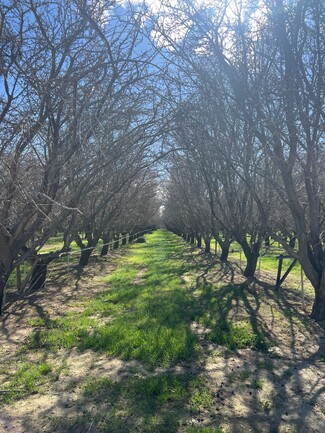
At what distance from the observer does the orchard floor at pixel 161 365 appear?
3.64 metres

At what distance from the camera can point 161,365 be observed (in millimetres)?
4961

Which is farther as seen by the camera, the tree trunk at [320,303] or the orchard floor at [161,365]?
the tree trunk at [320,303]

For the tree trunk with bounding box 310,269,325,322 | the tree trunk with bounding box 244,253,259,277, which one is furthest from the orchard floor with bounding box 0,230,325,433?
the tree trunk with bounding box 244,253,259,277

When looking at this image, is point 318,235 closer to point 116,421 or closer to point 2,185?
point 116,421

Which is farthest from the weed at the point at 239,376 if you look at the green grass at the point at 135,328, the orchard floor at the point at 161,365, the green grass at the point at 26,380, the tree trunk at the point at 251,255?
the tree trunk at the point at 251,255

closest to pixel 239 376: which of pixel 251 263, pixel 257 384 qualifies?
pixel 257 384

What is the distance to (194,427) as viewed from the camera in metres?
3.46

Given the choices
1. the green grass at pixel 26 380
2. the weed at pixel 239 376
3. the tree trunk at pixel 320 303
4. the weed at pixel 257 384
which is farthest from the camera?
the tree trunk at pixel 320 303

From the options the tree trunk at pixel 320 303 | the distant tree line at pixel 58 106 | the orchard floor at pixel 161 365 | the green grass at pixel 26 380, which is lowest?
the green grass at pixel 26 380

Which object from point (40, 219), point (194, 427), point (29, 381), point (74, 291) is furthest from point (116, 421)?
point (74, 291)

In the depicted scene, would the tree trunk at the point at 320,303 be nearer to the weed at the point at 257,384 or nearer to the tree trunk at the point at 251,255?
the weed at the point at 257,384

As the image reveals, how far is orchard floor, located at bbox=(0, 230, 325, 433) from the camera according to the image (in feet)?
11.9

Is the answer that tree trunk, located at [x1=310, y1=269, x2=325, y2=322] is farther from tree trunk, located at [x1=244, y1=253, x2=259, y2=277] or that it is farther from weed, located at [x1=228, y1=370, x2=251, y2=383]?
tree trunk, located at [x1=244, y1=253, x2=259, y2=277]

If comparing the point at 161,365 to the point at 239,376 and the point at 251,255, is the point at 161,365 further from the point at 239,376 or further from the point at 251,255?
the point at 251,255
